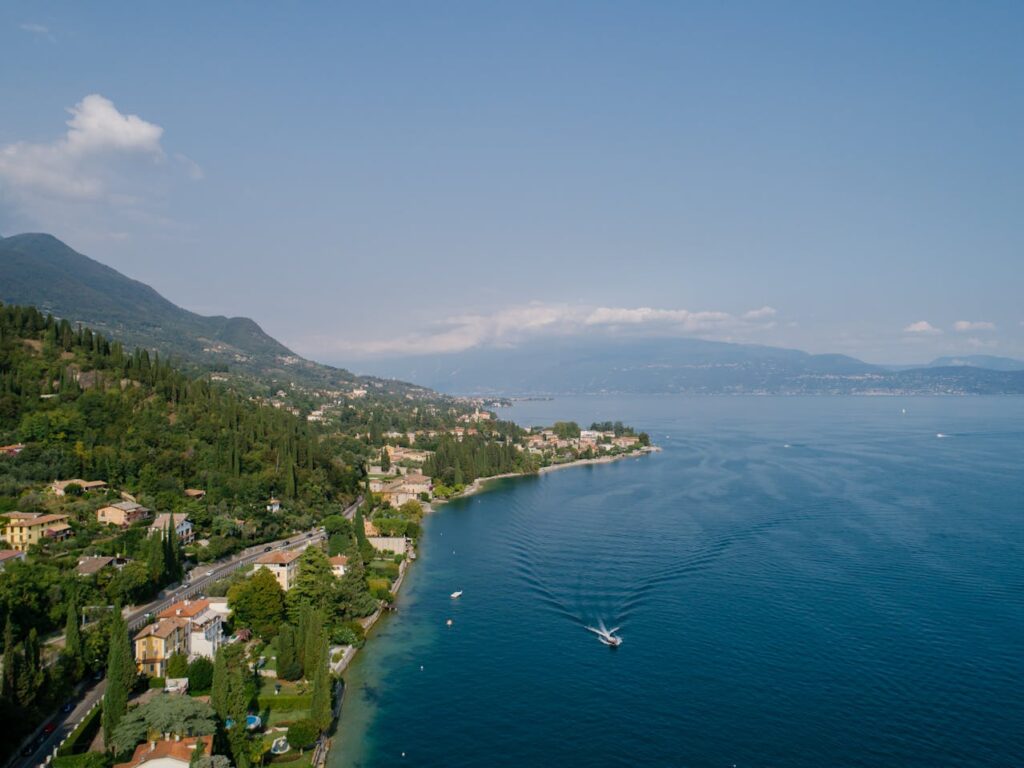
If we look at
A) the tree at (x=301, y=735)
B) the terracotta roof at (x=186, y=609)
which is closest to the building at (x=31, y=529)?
the terracotta roof at (x=186, y=609)

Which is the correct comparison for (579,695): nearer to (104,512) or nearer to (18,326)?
(104,512)

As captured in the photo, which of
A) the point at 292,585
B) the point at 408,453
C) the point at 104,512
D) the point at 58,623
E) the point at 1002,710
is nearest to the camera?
the point at 1002,710

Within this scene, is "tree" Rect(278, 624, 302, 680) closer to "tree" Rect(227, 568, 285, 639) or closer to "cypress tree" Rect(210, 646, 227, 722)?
"tree" Rect(227, 568, 285, 639)

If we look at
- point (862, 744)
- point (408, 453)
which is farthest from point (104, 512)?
point (408, 453)

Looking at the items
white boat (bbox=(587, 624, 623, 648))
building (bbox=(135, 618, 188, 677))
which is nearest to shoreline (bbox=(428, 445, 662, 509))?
white boat (bbox=(587, 624, 623, 648))

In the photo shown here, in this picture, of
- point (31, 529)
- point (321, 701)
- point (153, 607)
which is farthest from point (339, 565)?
point (321, 701)

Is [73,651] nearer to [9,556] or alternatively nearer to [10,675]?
[10,675]
